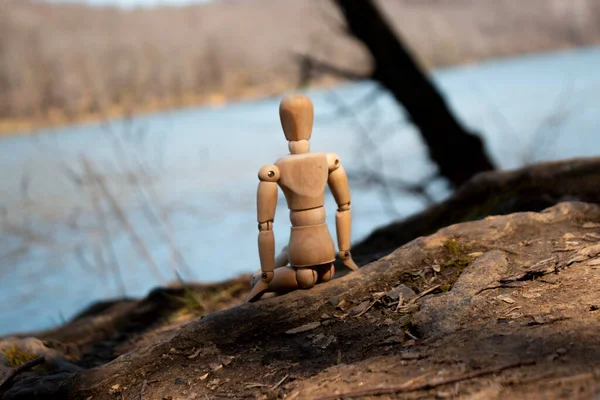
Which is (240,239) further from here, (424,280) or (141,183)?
(424,280)

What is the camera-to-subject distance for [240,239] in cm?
587

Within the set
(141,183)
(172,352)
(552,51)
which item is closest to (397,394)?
(172,352)

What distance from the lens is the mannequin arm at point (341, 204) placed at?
8.02 ft

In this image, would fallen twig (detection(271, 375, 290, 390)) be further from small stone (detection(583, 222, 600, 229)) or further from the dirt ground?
small stone (detection(583, 222, 600, 229))

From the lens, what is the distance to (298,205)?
2373 mm

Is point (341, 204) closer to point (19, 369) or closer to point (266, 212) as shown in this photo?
point (266, 212)

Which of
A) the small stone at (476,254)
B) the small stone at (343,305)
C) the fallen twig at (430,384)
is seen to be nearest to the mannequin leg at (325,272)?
the small stone at (343,305)

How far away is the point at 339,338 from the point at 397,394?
0.47 meters

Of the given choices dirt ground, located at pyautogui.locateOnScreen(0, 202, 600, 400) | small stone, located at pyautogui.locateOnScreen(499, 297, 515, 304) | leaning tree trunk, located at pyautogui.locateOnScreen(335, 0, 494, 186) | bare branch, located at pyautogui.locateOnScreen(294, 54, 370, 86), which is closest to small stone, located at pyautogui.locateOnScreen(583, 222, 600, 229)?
dirt ground, located at pyautogui.locateOnScreen(0, 202, 600, 400)

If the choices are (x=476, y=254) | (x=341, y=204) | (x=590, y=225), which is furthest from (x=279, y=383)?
(x=590, y=225)

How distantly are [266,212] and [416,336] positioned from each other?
0.74 m

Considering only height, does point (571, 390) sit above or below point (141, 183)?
below

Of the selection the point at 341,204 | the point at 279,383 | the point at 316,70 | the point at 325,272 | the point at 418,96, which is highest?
the point at 316,70

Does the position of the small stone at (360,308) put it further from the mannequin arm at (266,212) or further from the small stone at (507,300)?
the small stone at (507,300)
